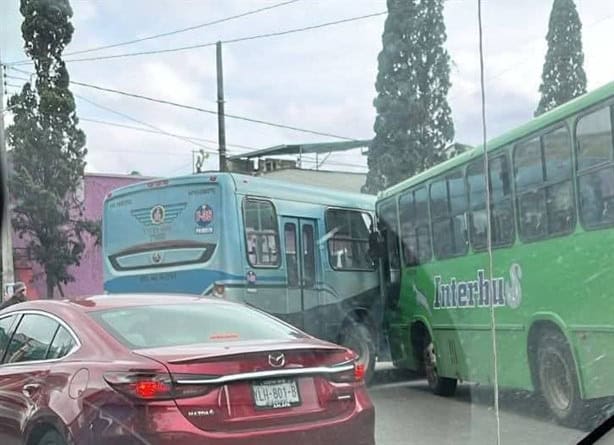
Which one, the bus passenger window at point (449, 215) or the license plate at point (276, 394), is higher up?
the bus passenger window at point (449, 215)

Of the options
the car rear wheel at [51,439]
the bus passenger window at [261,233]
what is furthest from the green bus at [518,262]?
the car rear wheel at [51,439]

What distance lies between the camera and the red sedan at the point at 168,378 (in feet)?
14.2

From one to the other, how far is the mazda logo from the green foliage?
74.9 inches

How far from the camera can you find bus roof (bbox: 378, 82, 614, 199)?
648 centimetres

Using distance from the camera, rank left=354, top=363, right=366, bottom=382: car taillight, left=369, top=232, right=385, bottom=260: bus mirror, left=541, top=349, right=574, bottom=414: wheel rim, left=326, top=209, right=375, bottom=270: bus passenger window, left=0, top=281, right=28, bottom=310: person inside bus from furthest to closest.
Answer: left=369, top=232, right=385, bottom=260: bus mirror, left=326, top=209, right=375, bottom=270: bus passenger window, left=541, top=349, right=574, bottom=414: wheel rim, left=0, top=281, right=28, bottom=310: person inside bus, left=354, top=363, right=366, bottom=382: car taillight

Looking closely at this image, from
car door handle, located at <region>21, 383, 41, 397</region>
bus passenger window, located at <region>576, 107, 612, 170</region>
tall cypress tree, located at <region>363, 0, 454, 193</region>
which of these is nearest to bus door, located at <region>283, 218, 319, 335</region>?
tall cypress tree, located at <region>363, 0, 454, 193</region>

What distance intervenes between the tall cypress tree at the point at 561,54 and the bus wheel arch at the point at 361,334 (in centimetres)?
248

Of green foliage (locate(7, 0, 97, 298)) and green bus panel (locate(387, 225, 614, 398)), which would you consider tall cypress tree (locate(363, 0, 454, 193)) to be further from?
green foliage (locate(7, 0, 97, 298))

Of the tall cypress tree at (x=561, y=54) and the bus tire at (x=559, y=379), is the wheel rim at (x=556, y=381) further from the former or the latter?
the tall cypress tree at (x=561, y=54)

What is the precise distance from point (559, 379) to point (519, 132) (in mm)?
2068

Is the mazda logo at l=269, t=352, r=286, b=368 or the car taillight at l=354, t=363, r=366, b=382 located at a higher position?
the mazda logo at l=269, t=352, r=286, b=368

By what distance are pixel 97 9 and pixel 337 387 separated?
297cm

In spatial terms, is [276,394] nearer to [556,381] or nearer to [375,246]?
[556,381]

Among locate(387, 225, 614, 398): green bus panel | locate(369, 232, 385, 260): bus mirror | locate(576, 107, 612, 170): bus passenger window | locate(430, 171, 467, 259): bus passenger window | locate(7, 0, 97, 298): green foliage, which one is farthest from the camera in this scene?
locate(369, 232, 385, 260): bus mirror
